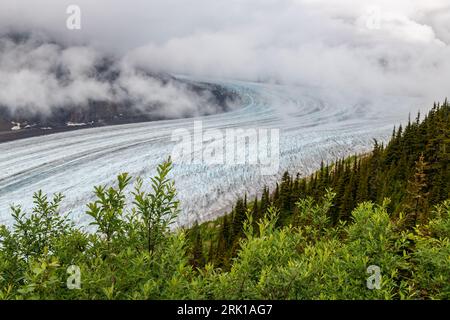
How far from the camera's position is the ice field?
Result: 2717 inches

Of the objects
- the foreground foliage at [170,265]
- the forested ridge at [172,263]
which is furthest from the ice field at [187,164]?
the foreground foliage at [170,265]

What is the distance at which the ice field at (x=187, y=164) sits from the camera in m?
69.0

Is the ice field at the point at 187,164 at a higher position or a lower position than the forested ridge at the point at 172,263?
lower

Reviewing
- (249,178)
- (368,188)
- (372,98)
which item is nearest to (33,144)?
(249,178)

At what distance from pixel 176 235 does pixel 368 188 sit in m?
54.0

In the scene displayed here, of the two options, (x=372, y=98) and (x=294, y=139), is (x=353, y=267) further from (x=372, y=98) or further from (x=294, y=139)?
(x=372, y=98)

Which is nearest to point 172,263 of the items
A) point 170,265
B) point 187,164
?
point 170,265

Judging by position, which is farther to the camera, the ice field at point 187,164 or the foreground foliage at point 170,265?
the ice field at point 187,164

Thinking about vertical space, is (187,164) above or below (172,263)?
below

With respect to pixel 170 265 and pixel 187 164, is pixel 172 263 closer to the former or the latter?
pixel 170 265

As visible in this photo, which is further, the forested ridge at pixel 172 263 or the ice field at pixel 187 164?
the ice field at pixel 187 164

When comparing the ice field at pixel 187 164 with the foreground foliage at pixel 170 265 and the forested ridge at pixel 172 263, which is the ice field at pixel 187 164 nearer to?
the forested ridge at pixel 172 263

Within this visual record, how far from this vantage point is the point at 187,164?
7819 cm

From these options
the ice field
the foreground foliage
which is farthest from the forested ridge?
the ice field
